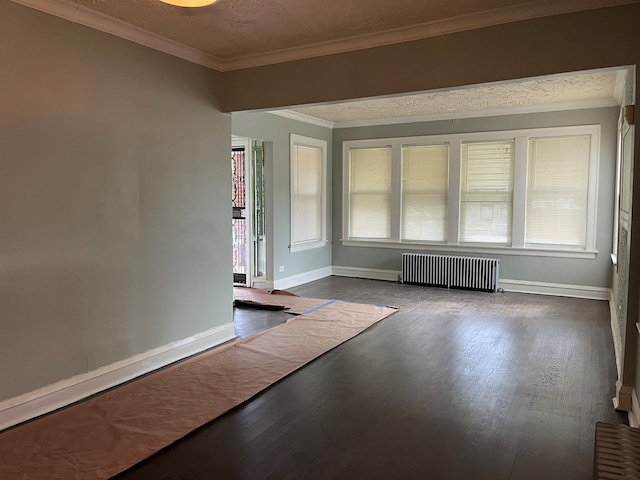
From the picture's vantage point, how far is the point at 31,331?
291 centimetres

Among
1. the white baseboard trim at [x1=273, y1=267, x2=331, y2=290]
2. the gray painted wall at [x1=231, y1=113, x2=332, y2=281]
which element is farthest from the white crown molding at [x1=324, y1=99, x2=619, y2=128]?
the white baseboard trim at [x1=273, y1=267, x2=331, y2=290]

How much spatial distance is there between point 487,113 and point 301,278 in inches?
147

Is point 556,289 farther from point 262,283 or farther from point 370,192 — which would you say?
point 262,283

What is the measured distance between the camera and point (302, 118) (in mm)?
7320

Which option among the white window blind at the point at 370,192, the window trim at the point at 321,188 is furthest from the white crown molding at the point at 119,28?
the white window blind at the point at 370,192

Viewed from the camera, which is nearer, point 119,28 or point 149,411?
point 149,411

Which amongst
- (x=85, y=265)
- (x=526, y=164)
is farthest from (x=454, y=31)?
(x=526, y=164)

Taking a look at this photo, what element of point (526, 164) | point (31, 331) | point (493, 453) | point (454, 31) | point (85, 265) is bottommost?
point (493, 453)

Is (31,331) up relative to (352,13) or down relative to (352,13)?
down

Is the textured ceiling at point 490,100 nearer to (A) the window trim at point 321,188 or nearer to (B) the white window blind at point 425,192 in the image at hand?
(A) the window trim at point 321,188

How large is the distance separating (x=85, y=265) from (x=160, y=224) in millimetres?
713

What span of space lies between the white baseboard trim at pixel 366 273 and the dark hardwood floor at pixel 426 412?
9.11 feet

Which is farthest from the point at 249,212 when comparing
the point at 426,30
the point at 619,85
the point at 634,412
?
the point at 634,412

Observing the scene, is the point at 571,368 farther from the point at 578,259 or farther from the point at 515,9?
the point at 578,259
